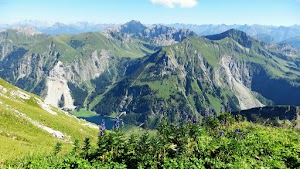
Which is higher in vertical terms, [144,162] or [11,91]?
[144,162]

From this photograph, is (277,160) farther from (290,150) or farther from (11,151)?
(11,151)

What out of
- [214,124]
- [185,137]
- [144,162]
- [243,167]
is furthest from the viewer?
[214,124]

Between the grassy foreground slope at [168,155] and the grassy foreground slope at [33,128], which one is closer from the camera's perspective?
the grassy foreground slope at [168,155]

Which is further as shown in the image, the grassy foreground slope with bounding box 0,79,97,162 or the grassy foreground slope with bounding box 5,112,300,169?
the grassy foreground slope with bounding box 0,79,97,162

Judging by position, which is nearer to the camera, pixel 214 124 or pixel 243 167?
pixel 243 167

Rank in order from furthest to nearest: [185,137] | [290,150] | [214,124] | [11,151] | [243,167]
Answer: [214,124] → [11,151] → [185,137] → [290,150] → [243,167]

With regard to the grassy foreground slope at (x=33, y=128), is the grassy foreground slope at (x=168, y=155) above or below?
above

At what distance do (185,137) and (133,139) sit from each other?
9.84 meters

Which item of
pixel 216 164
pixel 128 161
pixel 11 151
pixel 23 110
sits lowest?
pixel 23 110

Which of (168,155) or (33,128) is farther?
(33,128)

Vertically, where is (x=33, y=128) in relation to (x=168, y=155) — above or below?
below

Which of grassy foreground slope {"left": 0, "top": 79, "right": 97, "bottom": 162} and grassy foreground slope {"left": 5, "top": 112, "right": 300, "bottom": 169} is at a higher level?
grassy foreground slope {"left": 5, "top": 112, "right": 300, "bottom": 169}

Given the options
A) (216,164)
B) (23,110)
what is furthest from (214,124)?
(23,110)

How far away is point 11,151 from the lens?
61844 mm
